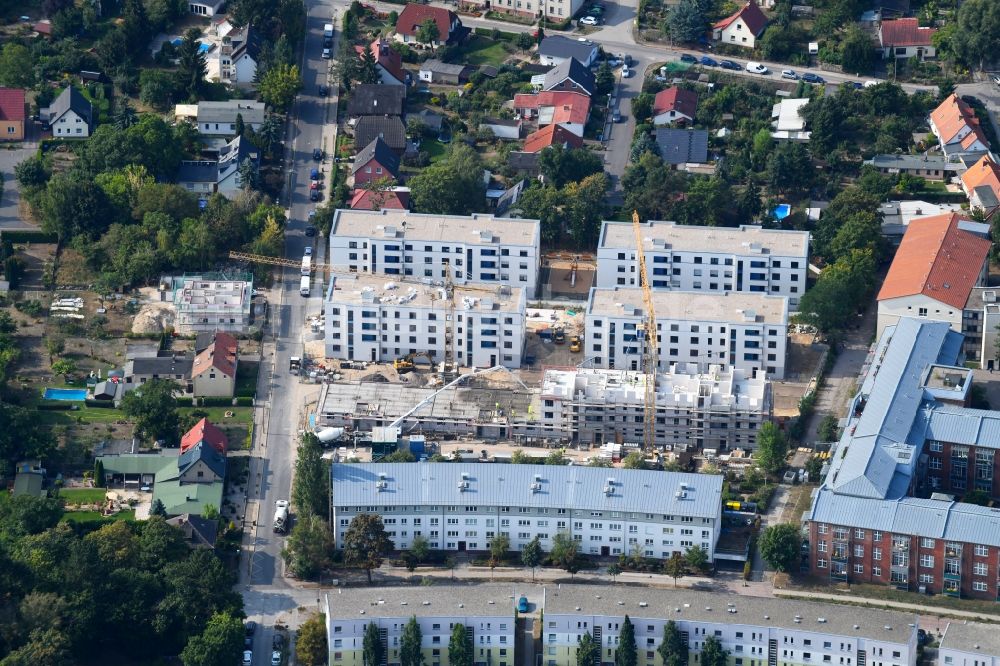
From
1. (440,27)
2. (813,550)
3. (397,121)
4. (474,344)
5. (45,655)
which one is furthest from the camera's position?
(440,27)

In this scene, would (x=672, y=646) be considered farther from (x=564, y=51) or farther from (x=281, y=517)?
(x=564, y=51)

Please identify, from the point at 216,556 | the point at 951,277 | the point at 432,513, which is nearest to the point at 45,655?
the point at 216,556

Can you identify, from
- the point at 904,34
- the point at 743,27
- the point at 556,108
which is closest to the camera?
the point at 556,108

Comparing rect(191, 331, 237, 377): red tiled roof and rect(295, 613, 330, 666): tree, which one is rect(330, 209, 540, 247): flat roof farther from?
rect(295, 613, 330, 666): tree

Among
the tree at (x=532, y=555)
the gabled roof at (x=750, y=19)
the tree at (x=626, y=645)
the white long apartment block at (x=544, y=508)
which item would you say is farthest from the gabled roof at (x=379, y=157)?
the tree at (x=626, y=645)

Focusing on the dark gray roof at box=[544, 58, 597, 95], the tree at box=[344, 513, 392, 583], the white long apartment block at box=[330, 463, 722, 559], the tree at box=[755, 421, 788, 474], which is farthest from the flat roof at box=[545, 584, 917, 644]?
the dark gray roof at box=[544, 58, 597, 95]

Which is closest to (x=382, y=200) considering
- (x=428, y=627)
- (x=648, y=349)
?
(x=648, y=349)

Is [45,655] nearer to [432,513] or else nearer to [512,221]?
[432,513]
